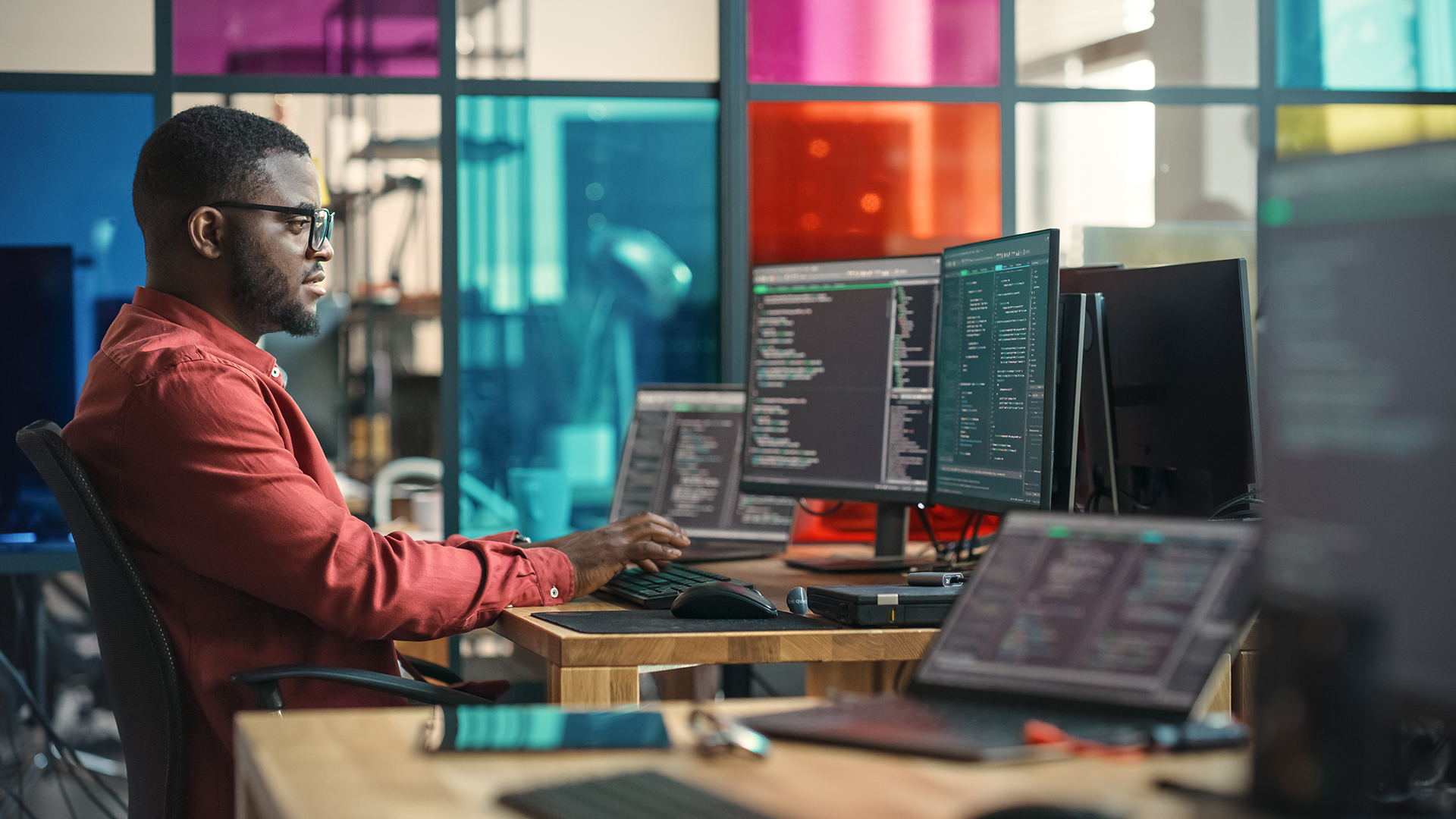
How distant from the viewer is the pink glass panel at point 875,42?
11.6 ft

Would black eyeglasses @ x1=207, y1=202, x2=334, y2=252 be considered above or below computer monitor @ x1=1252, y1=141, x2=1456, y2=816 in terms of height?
above

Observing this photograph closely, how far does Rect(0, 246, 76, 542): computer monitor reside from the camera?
328cm

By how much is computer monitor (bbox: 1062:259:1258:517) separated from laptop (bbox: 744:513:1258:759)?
Answer: 1139 mm

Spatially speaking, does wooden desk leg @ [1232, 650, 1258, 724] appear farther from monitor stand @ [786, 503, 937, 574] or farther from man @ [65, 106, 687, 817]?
man @ [65, 106, 687, 817]

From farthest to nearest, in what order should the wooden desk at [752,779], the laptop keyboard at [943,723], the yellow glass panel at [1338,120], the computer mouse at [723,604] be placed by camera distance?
the yellow glass panel at [1338,120] < the computer mouse at [723,604] < the laptop keyboard at [943,723] < the wooden desk at [752,779]

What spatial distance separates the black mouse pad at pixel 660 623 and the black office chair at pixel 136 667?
22 cm

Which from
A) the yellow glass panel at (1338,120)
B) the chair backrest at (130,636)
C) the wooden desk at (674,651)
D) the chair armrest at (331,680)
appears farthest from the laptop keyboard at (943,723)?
the yellow glass panel at (1338,120)

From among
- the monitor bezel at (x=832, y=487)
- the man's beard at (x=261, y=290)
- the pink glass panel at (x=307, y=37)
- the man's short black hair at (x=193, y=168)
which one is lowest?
the monitor bezel at (x=832, y=487)

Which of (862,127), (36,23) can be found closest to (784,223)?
(862,127)

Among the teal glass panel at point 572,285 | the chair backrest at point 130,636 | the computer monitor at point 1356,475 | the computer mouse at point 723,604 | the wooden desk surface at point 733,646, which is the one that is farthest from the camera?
the teal glass panel at point 572,285

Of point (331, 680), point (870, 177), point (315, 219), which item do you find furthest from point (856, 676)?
point (870, 177)

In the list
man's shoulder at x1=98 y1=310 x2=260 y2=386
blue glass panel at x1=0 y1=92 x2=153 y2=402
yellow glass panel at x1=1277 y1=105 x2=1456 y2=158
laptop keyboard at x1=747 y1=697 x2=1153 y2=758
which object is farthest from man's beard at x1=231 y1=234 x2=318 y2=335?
yellow glass panel at x1=1277 y1=105 x2=1456 y2=158

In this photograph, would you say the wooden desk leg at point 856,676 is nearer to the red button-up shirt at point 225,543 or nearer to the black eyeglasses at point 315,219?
the red button-up shirt at point 225,543

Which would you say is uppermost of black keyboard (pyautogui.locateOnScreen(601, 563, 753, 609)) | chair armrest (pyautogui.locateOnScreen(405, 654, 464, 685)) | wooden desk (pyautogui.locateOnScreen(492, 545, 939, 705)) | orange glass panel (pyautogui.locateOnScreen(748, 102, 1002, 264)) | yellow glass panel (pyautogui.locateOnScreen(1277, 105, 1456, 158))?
yellow glass panel (pyautogui.locateOnScreen(1277, 105, 1456, 158))
